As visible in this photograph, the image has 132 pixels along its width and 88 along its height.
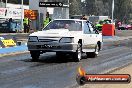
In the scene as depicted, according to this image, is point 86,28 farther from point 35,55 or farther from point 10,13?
point 10,13

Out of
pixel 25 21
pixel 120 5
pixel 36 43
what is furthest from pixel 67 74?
pixel 120 5

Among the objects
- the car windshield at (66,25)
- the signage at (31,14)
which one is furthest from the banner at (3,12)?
the car windshield at (66,25)

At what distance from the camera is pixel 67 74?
12633 mm

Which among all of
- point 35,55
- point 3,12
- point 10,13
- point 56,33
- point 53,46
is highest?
point 3,12

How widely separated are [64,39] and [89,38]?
87.5 inches

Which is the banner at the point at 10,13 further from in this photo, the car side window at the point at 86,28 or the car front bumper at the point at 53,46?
the car front bumper at the point at 53,46

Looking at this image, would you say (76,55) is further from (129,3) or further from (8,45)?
(129,3)

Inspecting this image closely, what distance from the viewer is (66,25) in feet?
57.1

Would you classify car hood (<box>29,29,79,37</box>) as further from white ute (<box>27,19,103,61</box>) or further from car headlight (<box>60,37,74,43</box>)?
car headlight (<box>60,37,74,43</box>)

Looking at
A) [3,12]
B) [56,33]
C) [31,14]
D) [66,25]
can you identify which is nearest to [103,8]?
[31,14]

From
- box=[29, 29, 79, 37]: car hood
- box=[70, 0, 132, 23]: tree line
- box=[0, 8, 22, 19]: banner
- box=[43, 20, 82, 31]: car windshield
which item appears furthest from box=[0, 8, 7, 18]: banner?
box=[70, 0, 132, 23]: tree line

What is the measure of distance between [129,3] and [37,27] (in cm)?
8087

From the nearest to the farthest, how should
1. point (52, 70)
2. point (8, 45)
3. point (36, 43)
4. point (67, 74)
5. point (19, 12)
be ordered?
1. point (67, 74)
2. point (52, 70)
3. point (36, 43)
4. point (8, 45)
5. point (19, 12)

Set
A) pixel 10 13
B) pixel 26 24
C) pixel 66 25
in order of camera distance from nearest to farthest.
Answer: pixel 66 25 → pixel 26 24 → pixel 10 13
